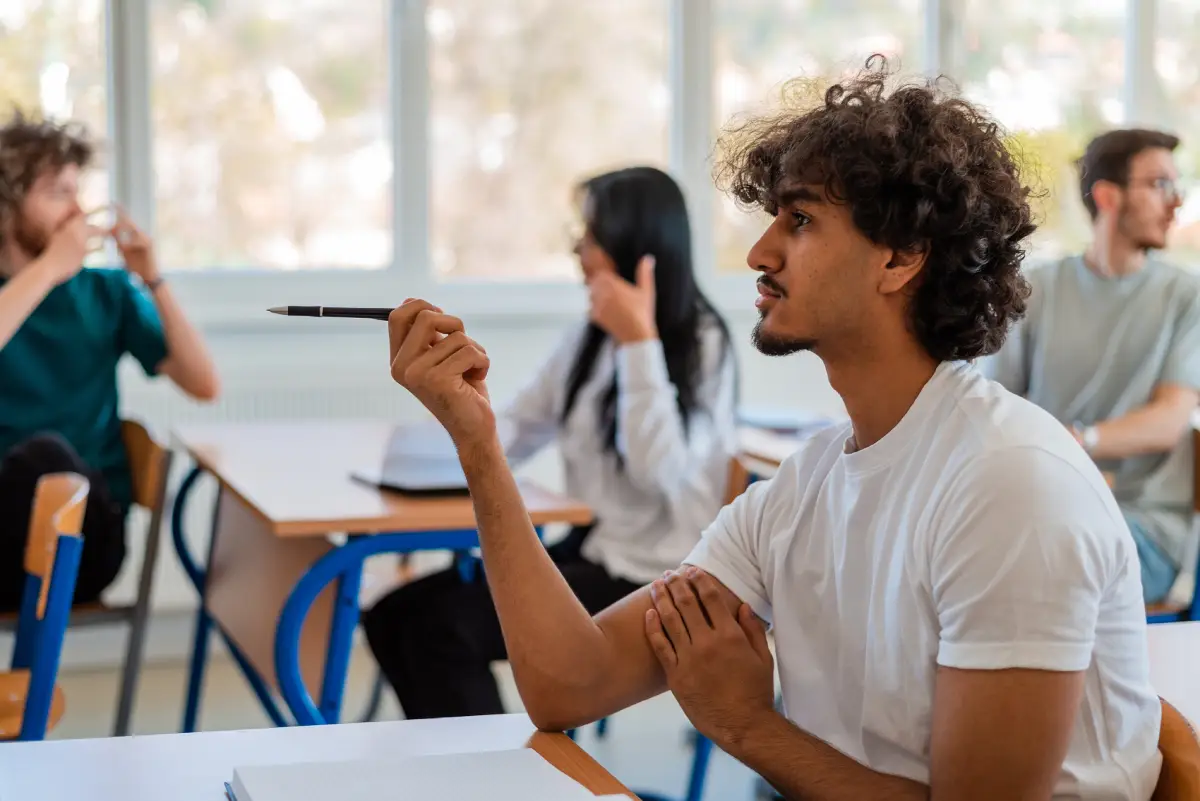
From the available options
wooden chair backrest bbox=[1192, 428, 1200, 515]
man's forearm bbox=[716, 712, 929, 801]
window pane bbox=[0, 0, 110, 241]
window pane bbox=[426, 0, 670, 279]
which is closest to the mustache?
man's forearm bbox=[716, 712, 929, 801]

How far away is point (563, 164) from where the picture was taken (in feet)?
13.9

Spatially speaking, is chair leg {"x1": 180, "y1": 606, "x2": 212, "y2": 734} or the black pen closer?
the black pen

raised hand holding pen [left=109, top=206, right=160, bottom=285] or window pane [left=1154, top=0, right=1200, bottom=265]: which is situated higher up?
window pane [left=1154, top=0, right=1200, bottom=265]

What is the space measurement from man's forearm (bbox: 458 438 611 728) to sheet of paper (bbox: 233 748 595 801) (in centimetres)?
24

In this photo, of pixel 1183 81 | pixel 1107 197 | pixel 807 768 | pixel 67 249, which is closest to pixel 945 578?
pixel 807 768

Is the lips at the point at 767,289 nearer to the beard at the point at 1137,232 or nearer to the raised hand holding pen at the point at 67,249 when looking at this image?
the beard at the point at 1137,232

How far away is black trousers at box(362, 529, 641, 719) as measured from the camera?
7.68ft

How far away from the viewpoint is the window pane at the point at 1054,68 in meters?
4.60

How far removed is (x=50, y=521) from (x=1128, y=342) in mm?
1995

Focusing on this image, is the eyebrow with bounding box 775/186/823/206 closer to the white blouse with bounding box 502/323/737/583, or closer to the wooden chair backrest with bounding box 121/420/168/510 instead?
the white blouse with bounding box 502/323/737/583

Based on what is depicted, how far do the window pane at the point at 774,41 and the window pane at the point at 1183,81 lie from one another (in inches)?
34.2

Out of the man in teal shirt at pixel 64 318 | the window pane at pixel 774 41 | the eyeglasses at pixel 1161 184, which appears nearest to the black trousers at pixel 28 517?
the man in teal shirt at pixel 64 318

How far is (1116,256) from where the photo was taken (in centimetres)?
286

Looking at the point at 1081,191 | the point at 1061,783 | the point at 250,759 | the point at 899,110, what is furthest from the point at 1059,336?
the point at 250,759
